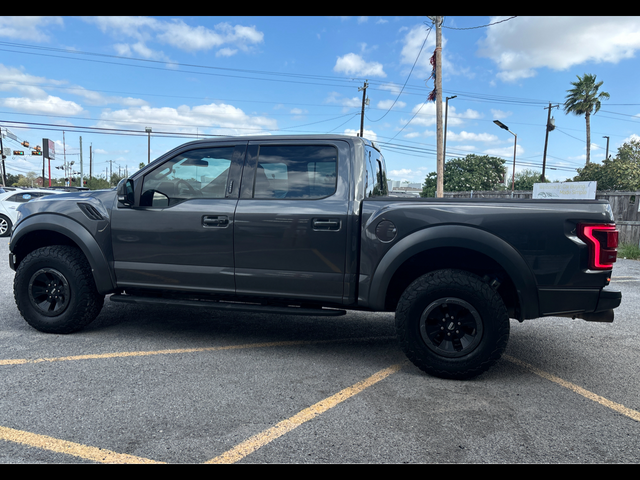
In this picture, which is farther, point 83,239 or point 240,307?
point 83,239

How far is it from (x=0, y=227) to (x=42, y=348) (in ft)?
43.9

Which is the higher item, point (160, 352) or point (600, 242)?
point (600, 242)

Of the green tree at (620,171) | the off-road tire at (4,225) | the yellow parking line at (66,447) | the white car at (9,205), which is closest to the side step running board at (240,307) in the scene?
the yellow parking line at (66,447)

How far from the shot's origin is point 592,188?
1437 cm

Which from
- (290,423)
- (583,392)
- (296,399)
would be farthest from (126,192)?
(583,392)

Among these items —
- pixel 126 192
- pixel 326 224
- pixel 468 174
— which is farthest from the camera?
pixel 468 174

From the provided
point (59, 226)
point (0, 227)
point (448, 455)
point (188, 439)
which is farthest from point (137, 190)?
point (0, 227)

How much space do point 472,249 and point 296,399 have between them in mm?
1745

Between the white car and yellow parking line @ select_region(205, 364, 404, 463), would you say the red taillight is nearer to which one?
yellow parking line @ select_region(205, 364, 404, 463)

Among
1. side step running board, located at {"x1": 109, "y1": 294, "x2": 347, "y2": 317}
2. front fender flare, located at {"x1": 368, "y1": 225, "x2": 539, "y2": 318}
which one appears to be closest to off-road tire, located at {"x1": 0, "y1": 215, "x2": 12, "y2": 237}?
side step running board, located at {"x1": 109, "y1": 294, "x2": 347, "y2": 317}

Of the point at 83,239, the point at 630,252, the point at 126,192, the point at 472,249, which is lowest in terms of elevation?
the point at 630,252

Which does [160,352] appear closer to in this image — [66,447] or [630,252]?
[66,447]

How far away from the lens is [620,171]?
1253 inches

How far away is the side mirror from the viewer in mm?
4266
